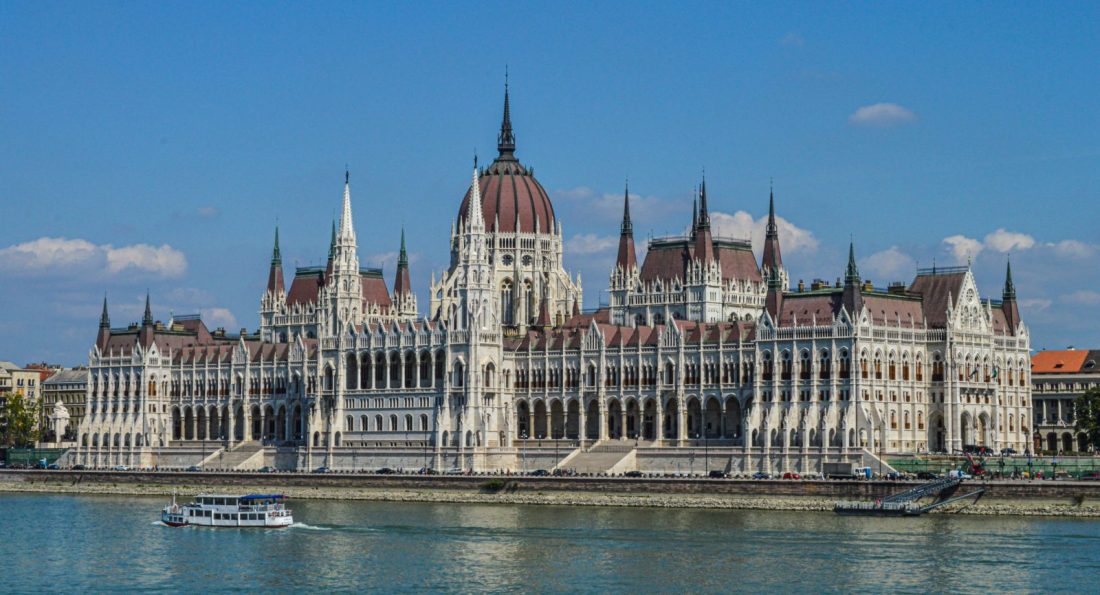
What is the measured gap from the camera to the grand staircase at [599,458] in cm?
16200

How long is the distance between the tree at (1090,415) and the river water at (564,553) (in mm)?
38005

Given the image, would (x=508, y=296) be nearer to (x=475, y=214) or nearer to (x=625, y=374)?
(x=475, y=214)

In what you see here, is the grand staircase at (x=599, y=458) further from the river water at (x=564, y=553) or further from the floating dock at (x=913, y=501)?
the floating dock at (x=913, y=501)

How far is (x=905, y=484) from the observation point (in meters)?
137

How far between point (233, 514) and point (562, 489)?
87.0ft

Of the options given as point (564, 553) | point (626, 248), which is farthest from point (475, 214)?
point (564, 553)

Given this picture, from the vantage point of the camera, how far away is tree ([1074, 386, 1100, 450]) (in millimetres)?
164750

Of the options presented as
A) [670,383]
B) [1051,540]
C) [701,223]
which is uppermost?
[701,223]

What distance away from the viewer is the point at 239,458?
186250mm

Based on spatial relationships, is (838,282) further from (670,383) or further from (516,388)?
(516,388)

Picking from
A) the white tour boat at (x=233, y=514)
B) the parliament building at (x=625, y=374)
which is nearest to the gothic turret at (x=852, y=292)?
the parliament building at (x=625, y=374)

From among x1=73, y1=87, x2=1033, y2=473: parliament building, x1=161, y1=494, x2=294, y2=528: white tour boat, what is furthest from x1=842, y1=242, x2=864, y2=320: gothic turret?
x1=161, y1=494, x2=294, y2=528: white tour boat

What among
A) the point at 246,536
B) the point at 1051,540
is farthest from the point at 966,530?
the point at 246,536

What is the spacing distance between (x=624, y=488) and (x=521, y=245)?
54677mm
